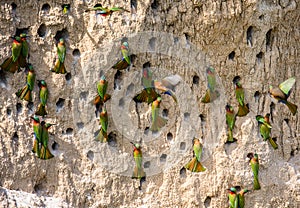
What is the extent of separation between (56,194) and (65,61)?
30.0 inches

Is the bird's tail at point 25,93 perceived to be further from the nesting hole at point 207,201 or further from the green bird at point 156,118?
the nesting hole at point 207,201

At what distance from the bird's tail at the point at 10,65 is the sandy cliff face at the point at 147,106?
47 mm

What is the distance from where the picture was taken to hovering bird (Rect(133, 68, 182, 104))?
18.2 ft

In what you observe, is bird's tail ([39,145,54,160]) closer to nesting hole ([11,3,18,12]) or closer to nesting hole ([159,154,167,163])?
nesting hole ([159,154,167,163])

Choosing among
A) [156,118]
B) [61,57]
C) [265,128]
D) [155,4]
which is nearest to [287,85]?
[265,128]

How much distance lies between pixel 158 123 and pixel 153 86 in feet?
0.71

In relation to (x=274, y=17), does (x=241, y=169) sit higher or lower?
lower

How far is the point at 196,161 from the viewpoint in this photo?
18.4ft

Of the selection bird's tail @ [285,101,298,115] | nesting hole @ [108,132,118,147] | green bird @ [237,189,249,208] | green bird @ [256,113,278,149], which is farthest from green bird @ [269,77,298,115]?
nesting hole @ [108,132,118,147]

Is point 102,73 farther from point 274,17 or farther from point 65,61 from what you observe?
point 274,17

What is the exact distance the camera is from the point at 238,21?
557 centimetres

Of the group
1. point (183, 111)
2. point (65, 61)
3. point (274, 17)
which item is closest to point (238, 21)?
point (274, 17)

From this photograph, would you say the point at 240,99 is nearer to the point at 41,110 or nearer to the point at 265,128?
the point at 265,128

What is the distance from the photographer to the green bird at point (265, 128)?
Answer: 566 centimetres
